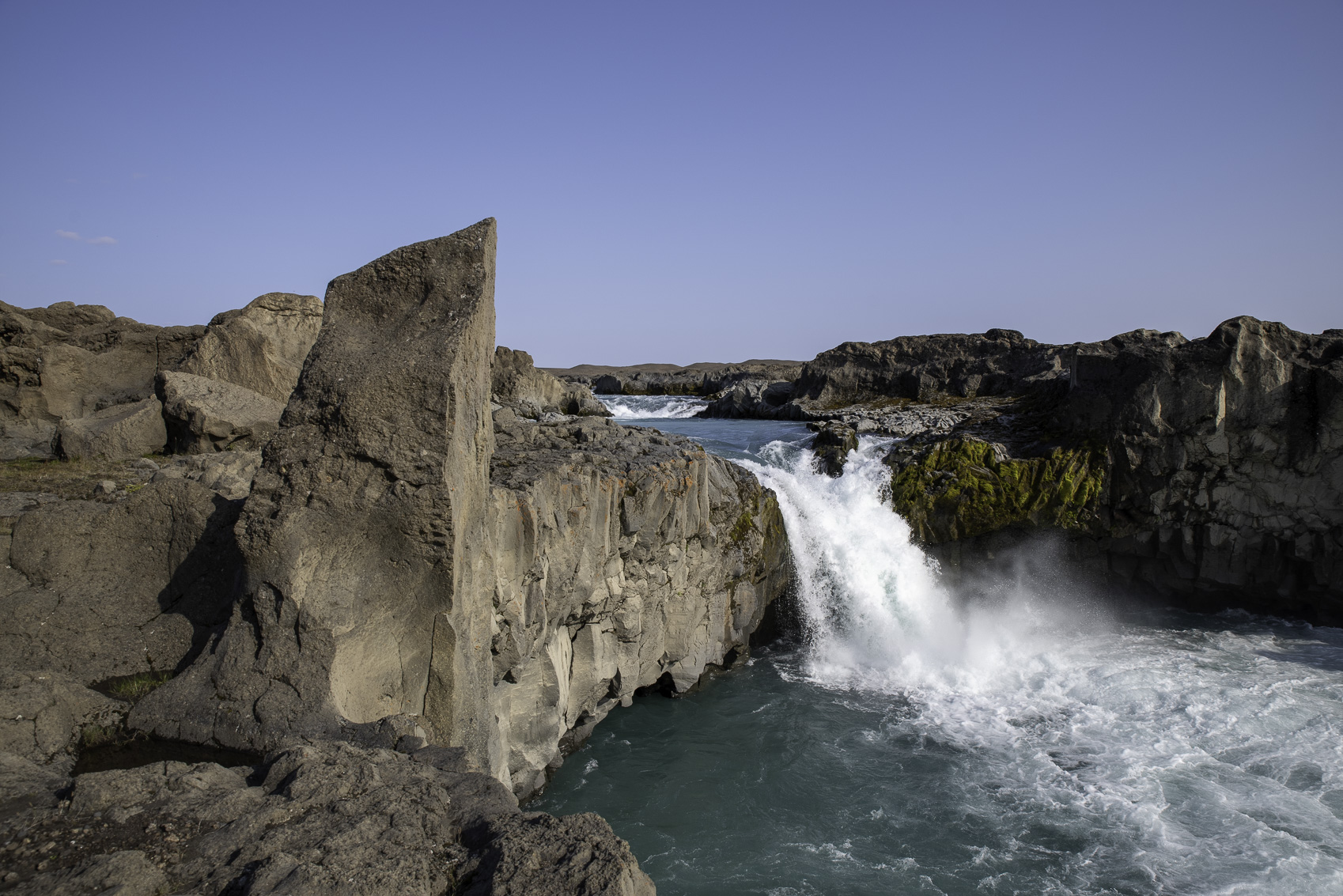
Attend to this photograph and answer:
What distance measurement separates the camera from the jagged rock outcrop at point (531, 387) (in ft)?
74.1

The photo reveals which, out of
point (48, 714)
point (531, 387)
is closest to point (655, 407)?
point (531, 387)

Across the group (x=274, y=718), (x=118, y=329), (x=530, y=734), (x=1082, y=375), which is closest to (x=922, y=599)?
(x=1082, y=375)

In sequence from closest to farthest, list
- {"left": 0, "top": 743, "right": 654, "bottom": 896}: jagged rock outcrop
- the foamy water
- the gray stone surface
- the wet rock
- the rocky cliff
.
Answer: {"left": 0, "top": 743, "right": 654, "bottom": 896}: jagged rock outcrop
the rocky cliff
the gray stone surface
the wet rock
the foamy water

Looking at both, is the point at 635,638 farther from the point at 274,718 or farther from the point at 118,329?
the point at 118,329

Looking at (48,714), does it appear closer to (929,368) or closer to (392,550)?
(392,550)

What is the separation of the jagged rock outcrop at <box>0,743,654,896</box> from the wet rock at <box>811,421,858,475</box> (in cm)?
1617

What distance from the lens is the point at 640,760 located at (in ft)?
39.3

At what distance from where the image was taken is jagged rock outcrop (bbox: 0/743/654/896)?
315 cm

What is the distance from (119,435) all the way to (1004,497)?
1792 cm

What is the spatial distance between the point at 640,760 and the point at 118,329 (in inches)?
562

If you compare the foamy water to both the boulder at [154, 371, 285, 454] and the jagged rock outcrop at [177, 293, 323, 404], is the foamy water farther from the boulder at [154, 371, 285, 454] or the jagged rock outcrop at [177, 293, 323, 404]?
the boulder at [154, 371, 285, 454]

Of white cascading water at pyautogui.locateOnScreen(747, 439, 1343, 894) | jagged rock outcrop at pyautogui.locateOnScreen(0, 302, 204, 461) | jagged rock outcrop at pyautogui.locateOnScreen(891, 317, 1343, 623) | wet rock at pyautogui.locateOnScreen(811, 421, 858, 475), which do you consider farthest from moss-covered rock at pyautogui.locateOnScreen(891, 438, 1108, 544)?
jagged rock outcrop at pyautogui.locateOnScreen(0, 302, 204, 461)

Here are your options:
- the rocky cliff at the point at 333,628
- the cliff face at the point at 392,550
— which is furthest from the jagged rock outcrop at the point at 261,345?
the cliff face at the point at 392,550

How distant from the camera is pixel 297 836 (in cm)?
346
